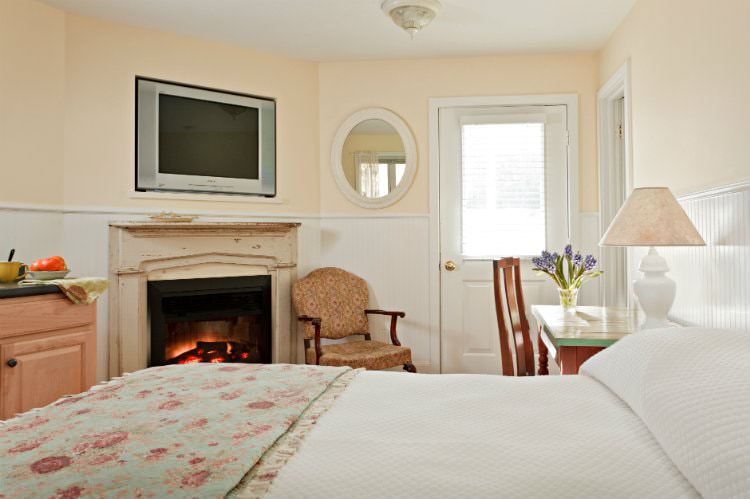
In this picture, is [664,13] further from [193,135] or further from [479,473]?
[193,135]

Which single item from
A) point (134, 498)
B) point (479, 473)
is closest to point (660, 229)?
point (479, 473)

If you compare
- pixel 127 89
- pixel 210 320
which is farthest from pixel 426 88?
pixel 210 320

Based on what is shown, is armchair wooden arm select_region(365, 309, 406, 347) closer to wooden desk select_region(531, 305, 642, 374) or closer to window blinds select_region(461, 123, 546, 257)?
window blinds select_region(461, 123, 546, 257)

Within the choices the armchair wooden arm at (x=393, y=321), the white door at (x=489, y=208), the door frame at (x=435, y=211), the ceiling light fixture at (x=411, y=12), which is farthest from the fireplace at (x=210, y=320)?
the ceiling light fixture at (x=411, y=12)

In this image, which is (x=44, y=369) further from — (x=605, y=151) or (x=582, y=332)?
(x=605, y=151)

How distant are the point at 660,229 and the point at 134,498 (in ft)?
6.57

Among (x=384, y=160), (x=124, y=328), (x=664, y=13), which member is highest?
(x=664, y=13)

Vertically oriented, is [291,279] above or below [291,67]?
below

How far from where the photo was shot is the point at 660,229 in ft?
7.04

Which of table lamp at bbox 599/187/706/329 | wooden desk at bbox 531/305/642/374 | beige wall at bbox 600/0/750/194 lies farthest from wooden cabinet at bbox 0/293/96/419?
beige wall at bbox 600/0/750/194

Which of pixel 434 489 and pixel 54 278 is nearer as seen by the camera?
pixel 434 489

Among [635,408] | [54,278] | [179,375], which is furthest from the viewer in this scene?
[54,278]

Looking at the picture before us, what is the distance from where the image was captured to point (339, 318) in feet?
13.5

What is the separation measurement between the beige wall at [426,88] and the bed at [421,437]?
2.96m
